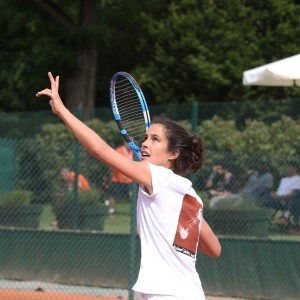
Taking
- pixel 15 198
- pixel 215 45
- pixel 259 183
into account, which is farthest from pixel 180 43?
pixel 259 183

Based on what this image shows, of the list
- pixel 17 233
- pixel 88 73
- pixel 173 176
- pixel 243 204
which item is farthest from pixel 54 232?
pixel 88 73

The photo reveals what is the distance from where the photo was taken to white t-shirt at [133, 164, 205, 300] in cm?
391

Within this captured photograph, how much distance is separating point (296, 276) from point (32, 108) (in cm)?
1611

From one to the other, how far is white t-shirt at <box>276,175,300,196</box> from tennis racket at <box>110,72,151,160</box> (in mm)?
3347

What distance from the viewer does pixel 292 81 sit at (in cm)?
906

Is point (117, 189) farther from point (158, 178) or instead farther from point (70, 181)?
point (158, 178)

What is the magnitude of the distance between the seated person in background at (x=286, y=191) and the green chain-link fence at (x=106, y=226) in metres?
0.05

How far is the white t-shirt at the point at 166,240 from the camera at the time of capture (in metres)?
3.91

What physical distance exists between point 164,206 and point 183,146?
12.9 inches

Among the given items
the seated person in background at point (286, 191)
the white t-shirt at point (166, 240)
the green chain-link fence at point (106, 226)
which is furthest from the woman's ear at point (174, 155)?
the seated person in background at point (286, 191)

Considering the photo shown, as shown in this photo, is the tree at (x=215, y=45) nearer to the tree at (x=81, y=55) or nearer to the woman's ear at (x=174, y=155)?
the tree at (x=81, y=55)

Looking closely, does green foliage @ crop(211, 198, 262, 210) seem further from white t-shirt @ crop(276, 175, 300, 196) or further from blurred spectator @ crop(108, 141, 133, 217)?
blurred spectator @ crop(108, 141, 133, 217)

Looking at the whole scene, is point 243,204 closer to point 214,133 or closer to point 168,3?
point 214,133

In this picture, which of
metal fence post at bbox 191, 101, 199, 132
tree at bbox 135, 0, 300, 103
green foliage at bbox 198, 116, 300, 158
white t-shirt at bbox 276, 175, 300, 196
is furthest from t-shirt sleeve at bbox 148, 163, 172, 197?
tree at bbox 135, 0, 300, 103
